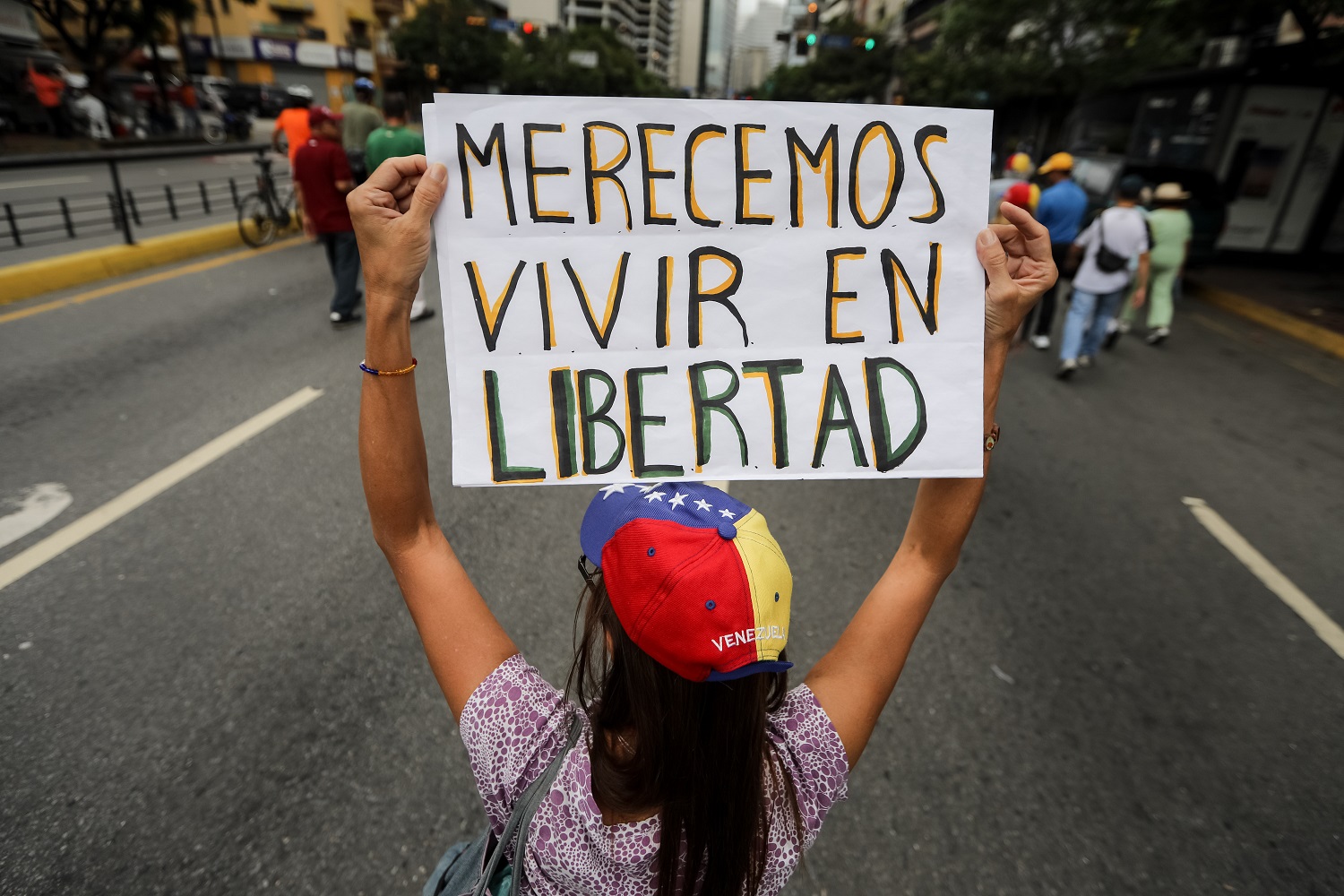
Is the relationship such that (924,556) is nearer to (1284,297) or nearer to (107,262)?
(107,262)

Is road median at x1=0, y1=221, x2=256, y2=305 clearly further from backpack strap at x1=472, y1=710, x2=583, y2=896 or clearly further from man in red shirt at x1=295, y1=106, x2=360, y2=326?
backpack strap at x1=472, y1=710, x2=583, y2=896

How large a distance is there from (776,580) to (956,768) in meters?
2.07

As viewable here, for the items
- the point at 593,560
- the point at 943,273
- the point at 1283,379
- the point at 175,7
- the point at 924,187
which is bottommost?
the point at 1283,379

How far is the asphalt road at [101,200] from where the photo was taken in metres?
9.62

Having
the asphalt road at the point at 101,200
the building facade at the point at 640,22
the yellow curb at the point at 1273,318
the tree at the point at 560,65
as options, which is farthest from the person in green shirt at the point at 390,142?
the building facade at the point at 640,22

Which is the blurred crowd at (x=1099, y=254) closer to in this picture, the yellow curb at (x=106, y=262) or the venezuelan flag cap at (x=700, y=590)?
the venezuelan flag cap at (x=700, y=590)

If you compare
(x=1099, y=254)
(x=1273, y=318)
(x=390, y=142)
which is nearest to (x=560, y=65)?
(x=390, y=142)

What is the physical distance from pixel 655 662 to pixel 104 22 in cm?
3344

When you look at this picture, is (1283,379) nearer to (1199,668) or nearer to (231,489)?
(1199,668)

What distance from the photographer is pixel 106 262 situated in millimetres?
8508

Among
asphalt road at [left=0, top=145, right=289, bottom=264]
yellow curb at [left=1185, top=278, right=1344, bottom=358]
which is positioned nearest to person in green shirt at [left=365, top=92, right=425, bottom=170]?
asphalt road at [left=0, top=145, right=289, bottom=264]

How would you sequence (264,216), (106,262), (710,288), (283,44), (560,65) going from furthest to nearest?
1. (560,65)
2. (283,44)
3. (264,216)
4. (106,262)
5. (710,288)

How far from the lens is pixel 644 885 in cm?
105

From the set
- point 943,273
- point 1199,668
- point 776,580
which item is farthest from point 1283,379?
point 776,580
